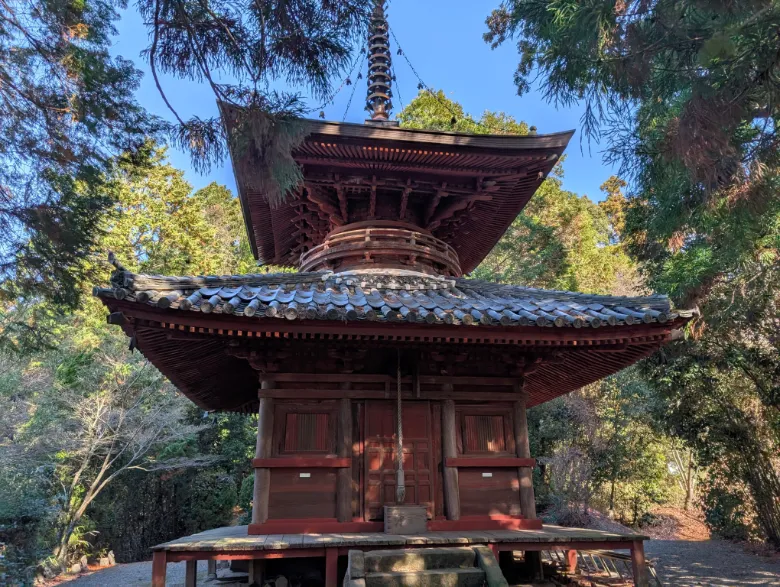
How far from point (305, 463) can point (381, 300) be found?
2.16 m

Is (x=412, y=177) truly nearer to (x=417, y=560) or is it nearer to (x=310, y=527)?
(x=310, y=527)

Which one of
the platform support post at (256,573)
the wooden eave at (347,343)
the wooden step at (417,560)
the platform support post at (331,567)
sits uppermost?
the wooden eave at (347,343)

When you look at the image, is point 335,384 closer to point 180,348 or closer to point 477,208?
point 180,348

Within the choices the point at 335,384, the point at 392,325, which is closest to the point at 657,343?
the point at 392,325

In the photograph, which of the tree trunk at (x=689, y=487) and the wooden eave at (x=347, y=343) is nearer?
the wooden eave at (x=347, y=343)

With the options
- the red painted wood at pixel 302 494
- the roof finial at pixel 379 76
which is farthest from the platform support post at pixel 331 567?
the roof finial at pixel 379 76

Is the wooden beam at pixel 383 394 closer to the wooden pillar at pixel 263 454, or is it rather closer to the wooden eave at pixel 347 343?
the wooden eave at pixel 347 343

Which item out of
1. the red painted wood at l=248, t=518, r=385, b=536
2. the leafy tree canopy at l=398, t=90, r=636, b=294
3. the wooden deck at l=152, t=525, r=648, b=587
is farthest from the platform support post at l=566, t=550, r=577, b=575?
the leafy tree canopy at l=398, t=90, r=636, b=294

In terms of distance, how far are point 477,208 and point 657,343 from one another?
3646mm

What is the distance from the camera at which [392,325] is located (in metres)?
5.50

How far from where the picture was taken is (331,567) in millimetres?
5340

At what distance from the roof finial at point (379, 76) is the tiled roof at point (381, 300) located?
368cm

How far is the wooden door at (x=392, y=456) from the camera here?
6.38m

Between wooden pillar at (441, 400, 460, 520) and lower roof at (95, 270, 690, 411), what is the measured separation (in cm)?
35
